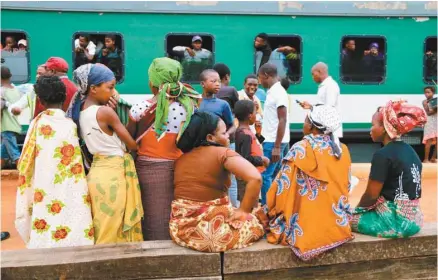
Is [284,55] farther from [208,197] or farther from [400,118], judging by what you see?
[208,197]

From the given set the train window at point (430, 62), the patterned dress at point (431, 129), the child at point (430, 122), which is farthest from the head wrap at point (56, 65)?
the train window at point (430, 62)

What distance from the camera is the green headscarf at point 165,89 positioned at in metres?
3.15

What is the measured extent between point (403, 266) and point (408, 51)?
6.99 meters

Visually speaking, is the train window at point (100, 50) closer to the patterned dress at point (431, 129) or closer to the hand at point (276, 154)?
the hand at point (276, 154)

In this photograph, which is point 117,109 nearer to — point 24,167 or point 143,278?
point 24,167

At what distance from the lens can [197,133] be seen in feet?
9.54

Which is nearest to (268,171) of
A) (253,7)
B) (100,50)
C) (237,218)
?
(237,218)

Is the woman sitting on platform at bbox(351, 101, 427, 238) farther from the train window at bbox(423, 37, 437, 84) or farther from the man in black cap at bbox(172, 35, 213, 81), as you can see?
the train window at bbox(423, 37, 437, 84)

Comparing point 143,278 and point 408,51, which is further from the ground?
point 408,51

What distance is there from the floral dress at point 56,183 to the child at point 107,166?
0.24ft

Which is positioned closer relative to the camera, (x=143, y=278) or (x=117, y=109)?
(x=143, y=278)

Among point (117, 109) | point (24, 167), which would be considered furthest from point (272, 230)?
point (24, 167)

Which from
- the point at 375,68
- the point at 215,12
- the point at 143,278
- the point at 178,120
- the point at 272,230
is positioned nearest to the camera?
the point at 143,278

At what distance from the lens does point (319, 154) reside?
Answer: 2.88 meters
